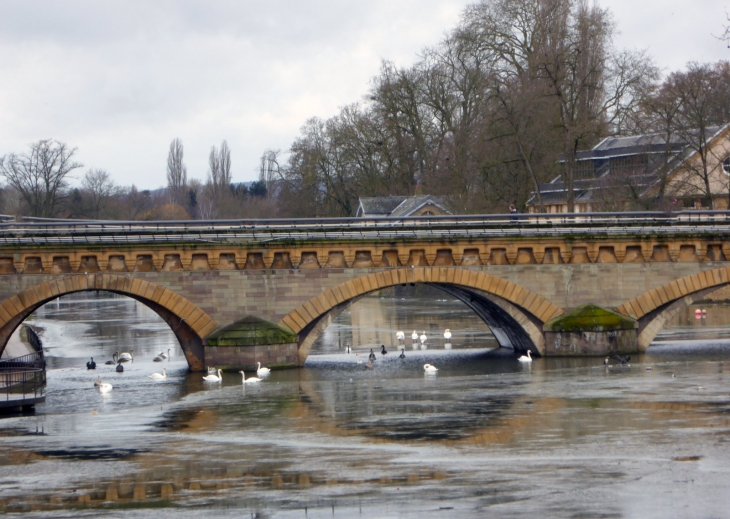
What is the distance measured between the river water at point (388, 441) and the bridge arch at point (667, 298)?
1.33m

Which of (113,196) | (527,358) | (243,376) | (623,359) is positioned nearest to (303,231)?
(243,376)

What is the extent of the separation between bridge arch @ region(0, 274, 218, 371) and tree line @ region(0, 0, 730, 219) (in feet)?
88.5

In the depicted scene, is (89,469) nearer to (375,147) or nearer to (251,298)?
(251,298)

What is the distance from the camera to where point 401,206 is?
8719 centimetres

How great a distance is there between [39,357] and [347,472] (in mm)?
19211

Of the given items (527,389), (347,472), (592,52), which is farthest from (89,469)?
(592,52)

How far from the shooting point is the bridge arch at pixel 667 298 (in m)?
39.3

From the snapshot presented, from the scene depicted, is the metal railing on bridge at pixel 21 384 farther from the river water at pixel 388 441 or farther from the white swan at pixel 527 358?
the white swan at pixel 527 358

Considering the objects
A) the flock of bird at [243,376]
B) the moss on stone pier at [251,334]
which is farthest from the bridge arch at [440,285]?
the flock of bird at [243,376]

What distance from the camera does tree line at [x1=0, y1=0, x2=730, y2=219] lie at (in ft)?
206

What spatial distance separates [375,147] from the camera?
9119cm

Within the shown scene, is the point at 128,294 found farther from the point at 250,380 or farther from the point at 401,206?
the point at 401,206

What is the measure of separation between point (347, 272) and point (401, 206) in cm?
4951

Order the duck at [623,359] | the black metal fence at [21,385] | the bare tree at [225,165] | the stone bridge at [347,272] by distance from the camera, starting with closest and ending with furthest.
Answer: the black metal fence at [21,385] → the stone bridge at [347,272] → the duck at [623,359] → the bare tree at [225,165]
